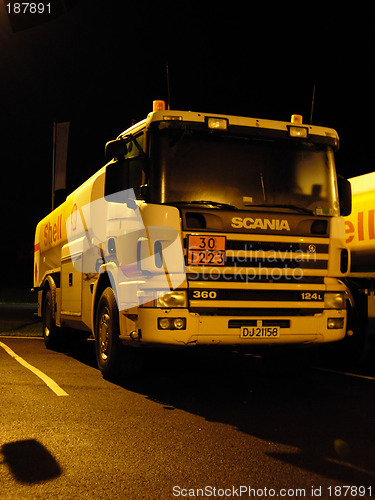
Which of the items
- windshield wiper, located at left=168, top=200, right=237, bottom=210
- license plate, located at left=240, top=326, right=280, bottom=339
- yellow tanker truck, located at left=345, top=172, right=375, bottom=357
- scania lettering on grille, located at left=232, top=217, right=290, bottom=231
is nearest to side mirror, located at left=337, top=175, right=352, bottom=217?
scania lettering on grille, located at left=232, top=217, right=290, bottom=231

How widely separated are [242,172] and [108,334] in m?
2.56

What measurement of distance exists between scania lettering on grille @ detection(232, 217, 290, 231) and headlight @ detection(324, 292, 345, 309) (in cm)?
95

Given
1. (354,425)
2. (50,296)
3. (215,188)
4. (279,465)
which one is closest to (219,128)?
(215,188)

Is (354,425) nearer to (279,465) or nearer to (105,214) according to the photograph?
(279,465)

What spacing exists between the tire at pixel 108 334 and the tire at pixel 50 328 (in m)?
3.65

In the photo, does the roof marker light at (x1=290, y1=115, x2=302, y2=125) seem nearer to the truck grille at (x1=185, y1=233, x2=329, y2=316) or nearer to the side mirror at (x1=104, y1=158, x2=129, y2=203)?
the truck grille at (x1=185, y1=233, x2=329, y2=316)

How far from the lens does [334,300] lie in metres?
7.36

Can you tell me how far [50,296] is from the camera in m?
11.8

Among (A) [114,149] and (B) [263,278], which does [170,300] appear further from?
(A) [114,149]

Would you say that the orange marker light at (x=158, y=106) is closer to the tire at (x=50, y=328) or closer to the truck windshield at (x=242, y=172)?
the truck windshield at (x=242, y=172)

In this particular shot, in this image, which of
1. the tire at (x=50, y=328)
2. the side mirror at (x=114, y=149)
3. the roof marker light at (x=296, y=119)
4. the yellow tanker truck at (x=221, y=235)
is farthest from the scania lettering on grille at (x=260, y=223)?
the tire at (x=50, y=328)

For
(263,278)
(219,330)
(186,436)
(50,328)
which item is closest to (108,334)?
(219,330)

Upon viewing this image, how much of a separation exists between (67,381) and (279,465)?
4.14 meters

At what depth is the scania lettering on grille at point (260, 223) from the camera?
6.94m
